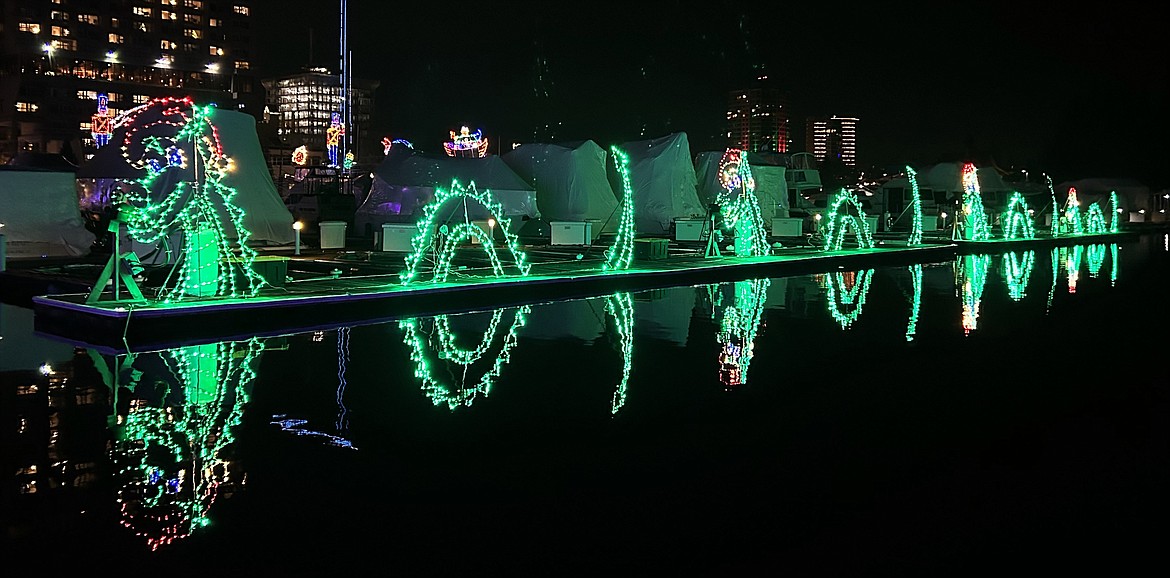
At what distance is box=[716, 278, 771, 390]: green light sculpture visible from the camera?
8914 millimetres

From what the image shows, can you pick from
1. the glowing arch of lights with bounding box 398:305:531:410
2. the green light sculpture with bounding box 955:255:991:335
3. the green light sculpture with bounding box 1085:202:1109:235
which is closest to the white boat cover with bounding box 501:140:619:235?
the green light sculpture with bounding box 955:255:991:335

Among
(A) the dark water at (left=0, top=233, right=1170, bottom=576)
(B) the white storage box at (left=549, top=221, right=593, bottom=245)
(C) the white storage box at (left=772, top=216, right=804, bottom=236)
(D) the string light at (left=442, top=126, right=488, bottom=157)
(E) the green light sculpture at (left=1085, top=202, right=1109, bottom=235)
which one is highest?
(D) the string light at (left=442, top=126, right=488, bottom=157)

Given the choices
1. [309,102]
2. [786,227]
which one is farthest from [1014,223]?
[309,102]

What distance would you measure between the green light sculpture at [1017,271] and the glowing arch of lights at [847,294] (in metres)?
2.57

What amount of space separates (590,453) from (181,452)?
8.01 feet

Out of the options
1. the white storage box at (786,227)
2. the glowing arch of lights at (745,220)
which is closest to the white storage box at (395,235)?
the glowing arch of lights at (745,220)

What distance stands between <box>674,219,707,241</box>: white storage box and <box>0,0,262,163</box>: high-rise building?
52550 mm

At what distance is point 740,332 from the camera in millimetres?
11797

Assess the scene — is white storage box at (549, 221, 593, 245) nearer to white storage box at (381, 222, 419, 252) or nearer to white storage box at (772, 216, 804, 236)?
white storage box at (381, 222, 419, 252)

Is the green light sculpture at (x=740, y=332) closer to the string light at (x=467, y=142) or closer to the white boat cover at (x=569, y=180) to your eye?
the white boat cover at (x=569, y=180)

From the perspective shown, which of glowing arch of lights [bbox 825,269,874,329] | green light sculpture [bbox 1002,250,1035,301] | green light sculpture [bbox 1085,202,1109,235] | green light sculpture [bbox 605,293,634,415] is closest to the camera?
green light sculpture [bbox 605,293,634,415]

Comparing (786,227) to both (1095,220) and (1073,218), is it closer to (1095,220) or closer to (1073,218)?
(1073,218)

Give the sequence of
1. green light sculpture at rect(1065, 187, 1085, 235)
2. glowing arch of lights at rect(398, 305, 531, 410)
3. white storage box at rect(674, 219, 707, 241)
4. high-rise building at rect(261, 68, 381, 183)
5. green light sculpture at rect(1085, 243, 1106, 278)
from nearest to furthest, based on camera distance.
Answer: glowing arch of lights at rect(398, 305, 531, 410) < green light sculpture at rect(1085, 243, 1106, 278) < white storage box at rect(674, 219, 707, 241) < green light sculpture at rect(1065, 187, 1085, 235) < high-rise building at rect(261, 68, 381, 183)

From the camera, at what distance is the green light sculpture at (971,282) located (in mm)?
13375
